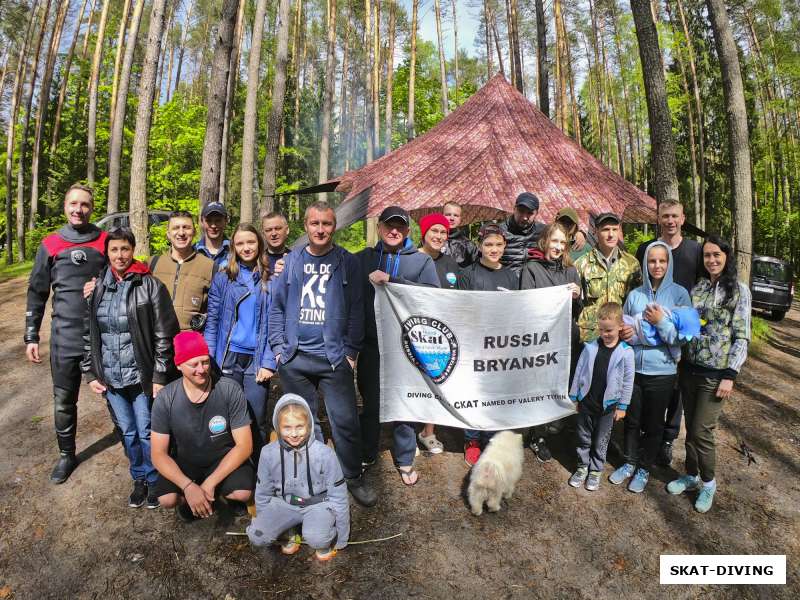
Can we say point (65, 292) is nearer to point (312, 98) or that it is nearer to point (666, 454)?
point (666, 454)

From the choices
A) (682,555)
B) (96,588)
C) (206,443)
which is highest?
(206,443)

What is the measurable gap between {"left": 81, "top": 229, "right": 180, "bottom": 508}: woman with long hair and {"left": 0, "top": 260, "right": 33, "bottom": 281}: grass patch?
15.1m

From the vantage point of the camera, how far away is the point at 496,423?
3908 millimetres

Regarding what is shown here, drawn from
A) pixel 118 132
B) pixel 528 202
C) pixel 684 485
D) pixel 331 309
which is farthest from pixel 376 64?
pixel 684 485

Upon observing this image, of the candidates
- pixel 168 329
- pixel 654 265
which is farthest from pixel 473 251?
pixel 168 329

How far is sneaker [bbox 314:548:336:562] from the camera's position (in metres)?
2.91

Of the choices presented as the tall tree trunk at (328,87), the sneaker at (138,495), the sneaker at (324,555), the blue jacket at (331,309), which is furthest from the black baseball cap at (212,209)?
the tall tree trunk at (328,87)

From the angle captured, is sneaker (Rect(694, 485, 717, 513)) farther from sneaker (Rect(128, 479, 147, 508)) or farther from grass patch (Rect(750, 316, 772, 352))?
grass patch (Rect(750, 316, 772, 352))

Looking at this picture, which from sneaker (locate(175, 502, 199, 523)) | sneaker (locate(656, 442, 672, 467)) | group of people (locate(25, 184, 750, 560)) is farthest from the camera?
sneaker (locate(656, 442, 672, 467))

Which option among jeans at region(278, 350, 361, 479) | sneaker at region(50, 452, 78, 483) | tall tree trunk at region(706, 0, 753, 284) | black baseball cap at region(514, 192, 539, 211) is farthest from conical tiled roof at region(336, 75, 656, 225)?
sneaker at region(50, 452, 78, 483)

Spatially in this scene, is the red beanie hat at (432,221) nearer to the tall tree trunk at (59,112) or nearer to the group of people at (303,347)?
the group of people at (303,347)

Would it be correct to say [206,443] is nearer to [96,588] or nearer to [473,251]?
A: [96,588]

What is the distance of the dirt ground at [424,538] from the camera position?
2.73m

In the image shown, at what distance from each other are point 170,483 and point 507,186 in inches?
262
